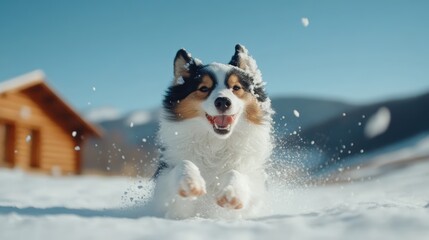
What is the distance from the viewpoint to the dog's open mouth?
4223 millimetres

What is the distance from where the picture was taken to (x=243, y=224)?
10.0 feet

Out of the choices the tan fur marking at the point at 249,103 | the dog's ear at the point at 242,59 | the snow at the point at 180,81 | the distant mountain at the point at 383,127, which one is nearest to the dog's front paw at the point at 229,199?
the tan fur marking at the point at 249,103

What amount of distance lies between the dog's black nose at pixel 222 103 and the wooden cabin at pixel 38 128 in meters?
14.1

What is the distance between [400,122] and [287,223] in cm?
2684

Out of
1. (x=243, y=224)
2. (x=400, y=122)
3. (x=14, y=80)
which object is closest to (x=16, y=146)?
(x=14, y=80)

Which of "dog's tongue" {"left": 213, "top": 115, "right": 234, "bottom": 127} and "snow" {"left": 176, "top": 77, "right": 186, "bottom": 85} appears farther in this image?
"snow" {"left": 176, "top": 77, "right": 186, "bottom": 85}

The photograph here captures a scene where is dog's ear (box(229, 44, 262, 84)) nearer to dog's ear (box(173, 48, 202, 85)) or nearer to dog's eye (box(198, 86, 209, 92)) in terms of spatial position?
dog's ear (box(173, 48, 202, 85))

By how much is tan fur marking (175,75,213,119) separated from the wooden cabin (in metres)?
→ 13.5

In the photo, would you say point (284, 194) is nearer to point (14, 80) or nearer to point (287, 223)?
point (287, 223)

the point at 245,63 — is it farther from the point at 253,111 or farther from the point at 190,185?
the point at 190,185

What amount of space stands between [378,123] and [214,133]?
1087 inches

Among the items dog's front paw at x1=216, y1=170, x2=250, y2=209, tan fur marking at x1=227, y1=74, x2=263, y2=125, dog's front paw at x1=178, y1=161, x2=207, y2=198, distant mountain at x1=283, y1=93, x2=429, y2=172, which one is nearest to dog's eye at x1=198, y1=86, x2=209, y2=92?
tan fur marking at x1=227, y1=74, x2=263, y2=125

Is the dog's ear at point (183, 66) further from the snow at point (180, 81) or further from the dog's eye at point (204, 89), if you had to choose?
the dog's eye at point (204, 89)

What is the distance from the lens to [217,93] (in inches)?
165
